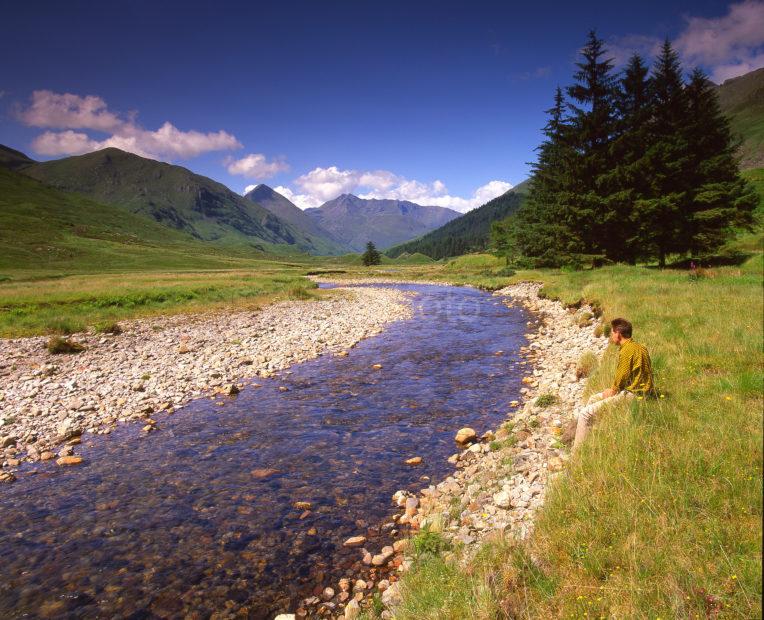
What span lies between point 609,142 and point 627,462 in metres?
38.2

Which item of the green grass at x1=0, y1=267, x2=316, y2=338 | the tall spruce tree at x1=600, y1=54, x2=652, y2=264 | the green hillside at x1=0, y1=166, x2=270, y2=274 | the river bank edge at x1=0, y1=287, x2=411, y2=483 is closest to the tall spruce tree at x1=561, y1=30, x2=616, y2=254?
the tall spruce tree at x1=600, y1=54, x2=652, y2=264

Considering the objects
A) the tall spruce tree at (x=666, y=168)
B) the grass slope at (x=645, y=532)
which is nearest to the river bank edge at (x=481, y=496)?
the grass slope at (x=645, y=532)

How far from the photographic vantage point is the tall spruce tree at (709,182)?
28.1 meters

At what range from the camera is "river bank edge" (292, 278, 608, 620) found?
611cm

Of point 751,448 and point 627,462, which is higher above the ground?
point 751,448

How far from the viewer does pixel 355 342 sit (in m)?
24.5

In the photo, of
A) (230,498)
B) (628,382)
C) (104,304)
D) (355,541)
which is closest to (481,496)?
(355,541)

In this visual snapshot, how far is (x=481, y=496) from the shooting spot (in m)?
7.70

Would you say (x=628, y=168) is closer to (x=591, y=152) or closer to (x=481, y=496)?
(x=591, y=152)

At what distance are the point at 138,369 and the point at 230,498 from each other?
12.0 m

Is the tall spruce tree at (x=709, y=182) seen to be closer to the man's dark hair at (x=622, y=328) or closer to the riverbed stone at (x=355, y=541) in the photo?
the man's dark hair at (x=622, y=328)

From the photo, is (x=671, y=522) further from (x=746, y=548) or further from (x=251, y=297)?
(x=251, y=297)

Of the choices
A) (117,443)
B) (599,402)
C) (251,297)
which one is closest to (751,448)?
(599,402)

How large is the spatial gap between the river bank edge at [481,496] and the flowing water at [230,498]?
41 centimetres
